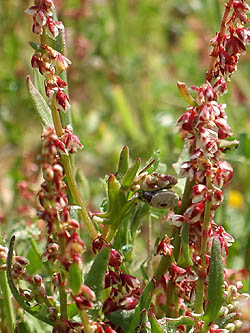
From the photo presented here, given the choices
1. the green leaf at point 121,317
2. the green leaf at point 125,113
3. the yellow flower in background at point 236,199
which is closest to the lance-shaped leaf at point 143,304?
the green leaf at point 121,317

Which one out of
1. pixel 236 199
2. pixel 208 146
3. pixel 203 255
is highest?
pixel 236 199

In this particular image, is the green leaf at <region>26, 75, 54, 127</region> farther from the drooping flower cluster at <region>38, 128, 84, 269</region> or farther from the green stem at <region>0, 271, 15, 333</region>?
the green stem at <region>0, 271, 15, 333</region>

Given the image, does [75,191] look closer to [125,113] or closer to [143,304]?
[143,304]

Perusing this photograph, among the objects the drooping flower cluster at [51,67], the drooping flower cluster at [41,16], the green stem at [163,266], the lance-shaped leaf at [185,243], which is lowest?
the lance-shaped leaf at [185,243]

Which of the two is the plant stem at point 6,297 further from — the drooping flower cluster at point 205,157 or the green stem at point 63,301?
the drooping flower cluster at point 205,157

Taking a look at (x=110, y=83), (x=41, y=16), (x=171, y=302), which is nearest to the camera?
(x=41, y=16)

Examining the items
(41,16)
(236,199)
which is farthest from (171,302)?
(236,199)

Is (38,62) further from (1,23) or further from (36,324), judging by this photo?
(1,23)

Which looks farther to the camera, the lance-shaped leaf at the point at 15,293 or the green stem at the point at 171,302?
the green stem at the point at 171,302
